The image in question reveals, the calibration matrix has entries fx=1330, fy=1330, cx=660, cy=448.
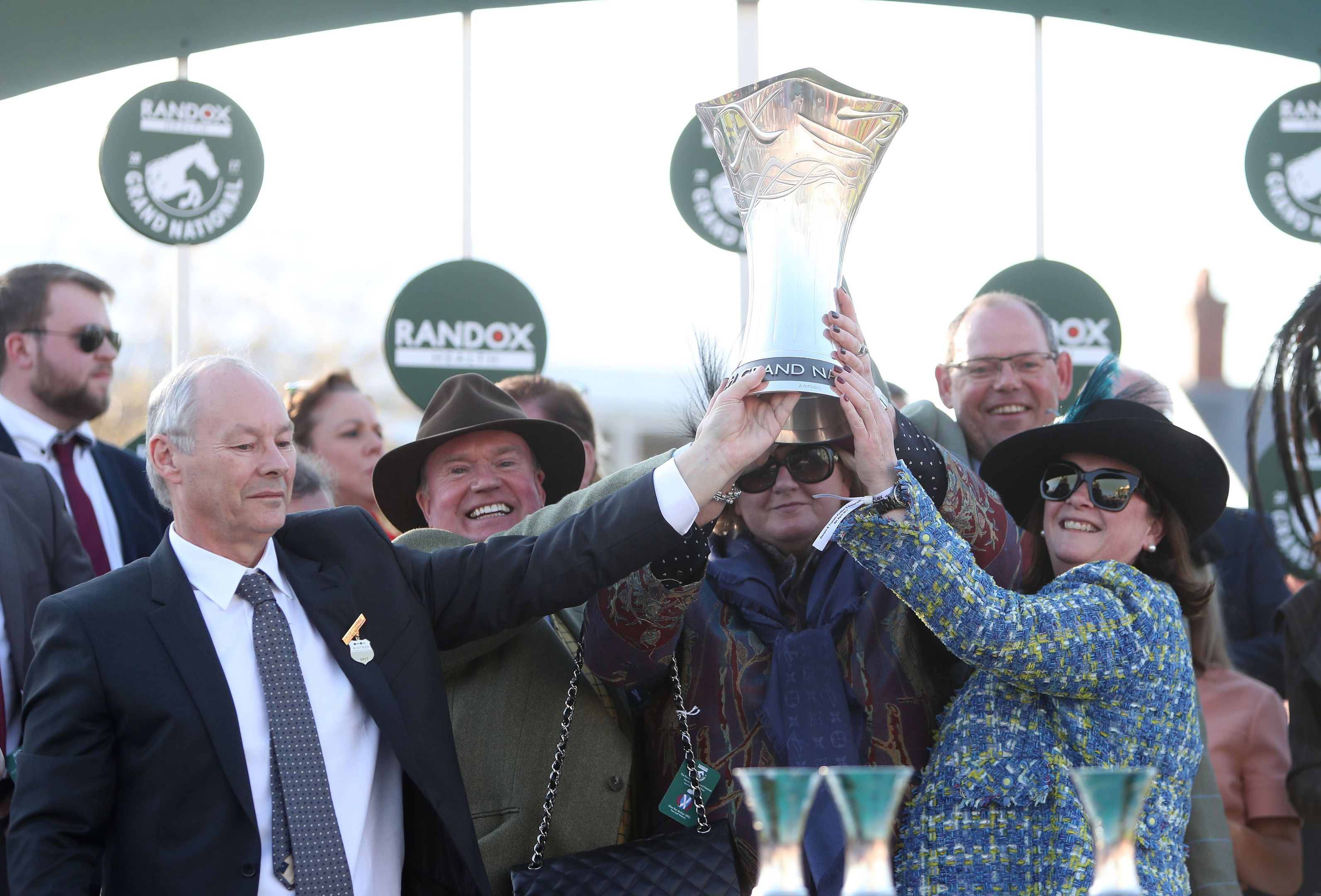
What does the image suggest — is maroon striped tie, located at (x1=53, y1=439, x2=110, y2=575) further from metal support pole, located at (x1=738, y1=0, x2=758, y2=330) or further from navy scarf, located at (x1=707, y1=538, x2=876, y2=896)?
metal support pole, located at (x1=738, y1=0, x2=758, y2=330)

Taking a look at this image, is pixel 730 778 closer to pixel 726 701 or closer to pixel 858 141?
pixel 726 701

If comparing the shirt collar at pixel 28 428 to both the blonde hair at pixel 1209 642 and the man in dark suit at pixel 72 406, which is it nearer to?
the man in dark suit at pixel 72 406

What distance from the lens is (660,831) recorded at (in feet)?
9.82

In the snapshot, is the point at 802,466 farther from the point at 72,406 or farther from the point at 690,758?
the point at 72,406

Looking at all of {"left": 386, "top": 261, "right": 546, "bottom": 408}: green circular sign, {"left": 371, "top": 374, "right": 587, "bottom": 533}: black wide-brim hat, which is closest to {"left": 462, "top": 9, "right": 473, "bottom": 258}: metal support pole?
{"left": 386, "top": 261, "right": 546, "bottom": 408}: green circular sign

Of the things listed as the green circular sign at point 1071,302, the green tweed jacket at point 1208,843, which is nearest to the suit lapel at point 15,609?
the green tweed jacket at point 1208,843

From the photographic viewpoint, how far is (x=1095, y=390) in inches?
123

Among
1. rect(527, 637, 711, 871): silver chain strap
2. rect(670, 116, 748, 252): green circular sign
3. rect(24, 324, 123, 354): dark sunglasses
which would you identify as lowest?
rect(527, 637, 711, 871): silver chain strap

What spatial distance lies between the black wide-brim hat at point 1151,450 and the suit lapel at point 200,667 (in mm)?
1749

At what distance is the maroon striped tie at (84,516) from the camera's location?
432 centimetres

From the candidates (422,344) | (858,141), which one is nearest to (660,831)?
(858,141)

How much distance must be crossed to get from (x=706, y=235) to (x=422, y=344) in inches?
61.5

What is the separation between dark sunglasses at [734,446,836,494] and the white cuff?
0.40 meters

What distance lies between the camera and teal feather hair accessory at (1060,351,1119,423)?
10.1 feet
